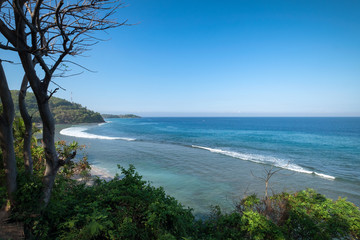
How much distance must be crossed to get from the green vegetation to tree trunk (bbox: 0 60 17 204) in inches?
7.4

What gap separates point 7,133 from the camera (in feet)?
13.3

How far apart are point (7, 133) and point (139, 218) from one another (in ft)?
11.6

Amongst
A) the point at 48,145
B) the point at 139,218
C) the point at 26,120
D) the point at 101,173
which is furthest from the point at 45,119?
the point at 101,173

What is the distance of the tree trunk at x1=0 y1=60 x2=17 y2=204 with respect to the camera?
388 centimetres

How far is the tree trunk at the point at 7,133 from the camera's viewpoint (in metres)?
3.88

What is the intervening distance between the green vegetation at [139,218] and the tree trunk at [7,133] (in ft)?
0.62

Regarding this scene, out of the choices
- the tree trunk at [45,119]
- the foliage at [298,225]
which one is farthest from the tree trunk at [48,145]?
the foliage at [298,225]

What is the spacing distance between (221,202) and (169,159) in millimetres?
10589

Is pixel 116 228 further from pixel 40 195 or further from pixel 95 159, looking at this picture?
pixel 95 159

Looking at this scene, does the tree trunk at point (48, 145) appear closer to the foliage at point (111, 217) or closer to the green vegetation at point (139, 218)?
the green vegetation at point (139, 218)

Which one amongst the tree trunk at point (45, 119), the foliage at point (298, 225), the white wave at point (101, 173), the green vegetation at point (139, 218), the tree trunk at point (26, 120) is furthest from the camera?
the white wave at point (101, 173)

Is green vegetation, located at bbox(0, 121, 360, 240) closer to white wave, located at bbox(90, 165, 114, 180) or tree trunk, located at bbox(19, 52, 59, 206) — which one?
tree trunk, located at bbox(19, 52, 59, 206)

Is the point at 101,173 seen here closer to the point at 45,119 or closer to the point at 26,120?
the point at 26,120

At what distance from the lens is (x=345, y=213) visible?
18.3ft
